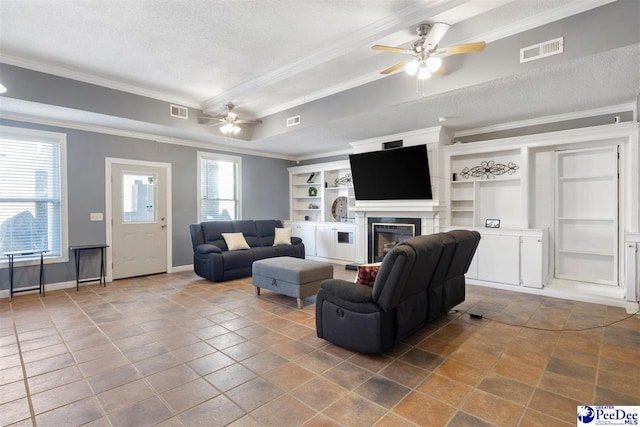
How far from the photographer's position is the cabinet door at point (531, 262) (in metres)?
4.41

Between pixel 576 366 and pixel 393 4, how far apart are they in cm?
332

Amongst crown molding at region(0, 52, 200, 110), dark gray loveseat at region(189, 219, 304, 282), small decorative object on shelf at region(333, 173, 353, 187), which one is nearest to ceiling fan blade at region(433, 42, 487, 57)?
crown molding at region(0, 52, 200, 110)

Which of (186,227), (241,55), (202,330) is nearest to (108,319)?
(202,330)

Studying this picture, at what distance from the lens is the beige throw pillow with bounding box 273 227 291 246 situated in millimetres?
6560

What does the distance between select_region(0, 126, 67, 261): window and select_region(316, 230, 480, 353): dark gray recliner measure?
4573 millimetres

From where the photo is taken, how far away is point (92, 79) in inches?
170

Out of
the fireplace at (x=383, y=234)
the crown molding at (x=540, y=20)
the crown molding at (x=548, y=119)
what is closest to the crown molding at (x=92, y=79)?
the fireplace at (x=383, y=234)

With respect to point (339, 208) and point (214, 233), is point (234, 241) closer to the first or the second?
point (214, 233)

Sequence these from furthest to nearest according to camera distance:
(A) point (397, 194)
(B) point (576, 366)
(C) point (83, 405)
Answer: (A) point (397, 194)
(B) point (576, 366)
(C) point (83, 405)

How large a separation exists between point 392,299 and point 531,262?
310cm

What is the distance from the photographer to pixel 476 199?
5.33 metres

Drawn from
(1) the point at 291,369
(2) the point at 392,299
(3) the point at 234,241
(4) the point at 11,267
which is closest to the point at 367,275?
(2) the point at 392,299

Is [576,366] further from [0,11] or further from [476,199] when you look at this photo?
[0,11]

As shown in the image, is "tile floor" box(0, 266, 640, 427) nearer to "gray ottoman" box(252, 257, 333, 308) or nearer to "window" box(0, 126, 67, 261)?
"gray ottoman" box(252, 257, 333, 308)
